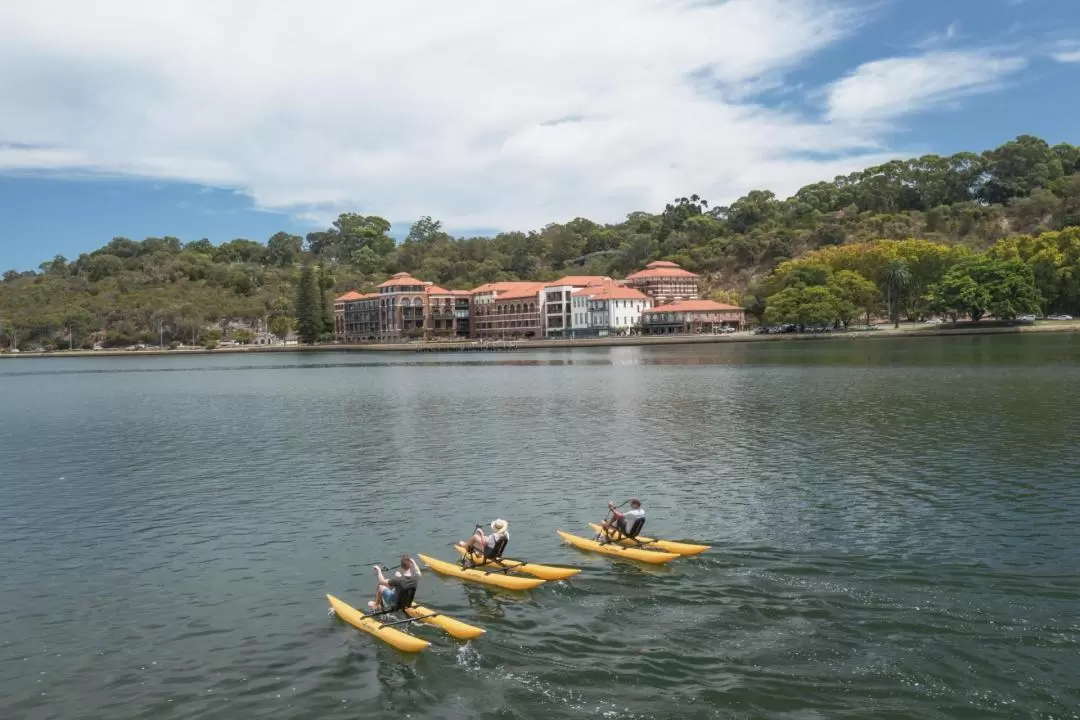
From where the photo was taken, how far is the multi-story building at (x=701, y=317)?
18475 centimetres

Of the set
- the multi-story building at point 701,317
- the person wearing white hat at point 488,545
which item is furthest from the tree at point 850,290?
the person wearing white hat at point 488,545

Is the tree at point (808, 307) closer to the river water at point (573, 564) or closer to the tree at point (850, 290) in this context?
the tree at point (850, 290)

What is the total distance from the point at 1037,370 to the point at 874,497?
176ft

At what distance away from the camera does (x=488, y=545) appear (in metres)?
22.2

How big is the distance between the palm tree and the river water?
107208 millimetres

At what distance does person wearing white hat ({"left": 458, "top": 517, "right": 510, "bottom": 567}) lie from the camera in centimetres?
2211

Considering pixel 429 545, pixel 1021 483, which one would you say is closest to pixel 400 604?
pixel 429 545

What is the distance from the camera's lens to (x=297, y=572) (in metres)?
23.2

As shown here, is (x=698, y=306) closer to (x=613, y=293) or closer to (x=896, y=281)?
(x=613, y=293)

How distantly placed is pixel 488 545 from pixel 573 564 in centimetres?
260

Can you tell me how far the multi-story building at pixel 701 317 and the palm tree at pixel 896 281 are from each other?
33.4 meters

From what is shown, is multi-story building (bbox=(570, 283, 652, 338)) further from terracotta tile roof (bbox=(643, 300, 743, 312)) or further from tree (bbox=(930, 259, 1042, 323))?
tree (bbox=(930, 259, 1042, 323))

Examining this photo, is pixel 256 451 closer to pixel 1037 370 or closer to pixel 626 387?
pixel 626 387

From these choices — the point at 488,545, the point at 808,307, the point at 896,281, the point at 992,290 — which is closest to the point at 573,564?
the point at 488,545
